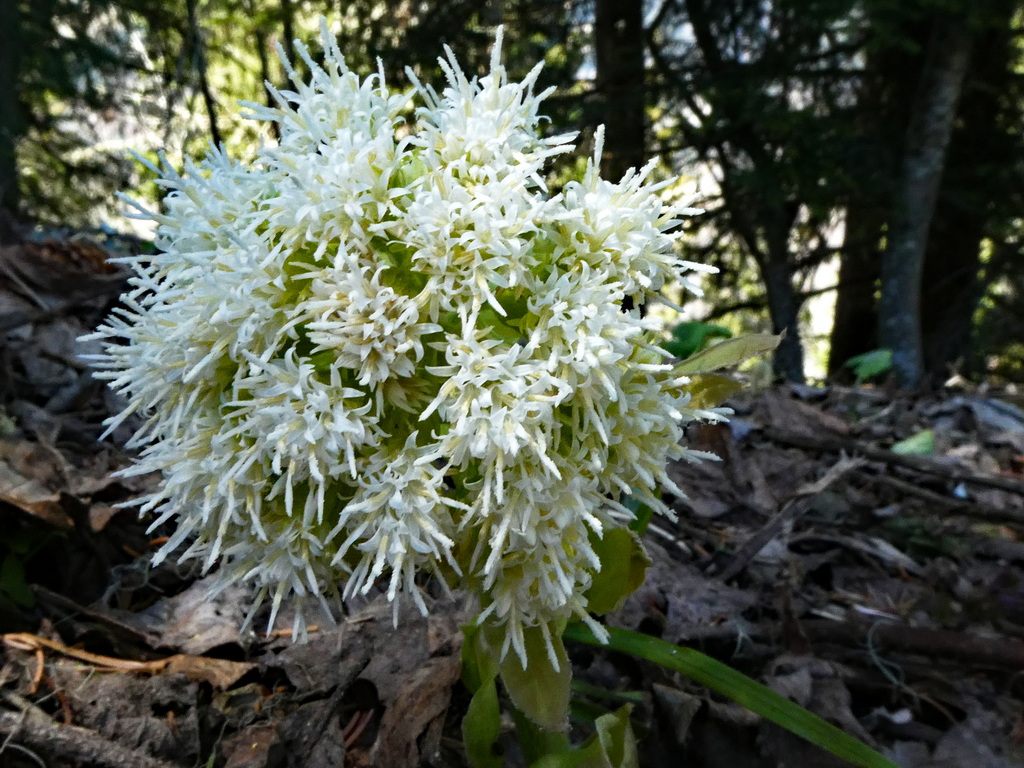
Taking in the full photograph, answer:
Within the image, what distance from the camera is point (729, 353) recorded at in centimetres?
163

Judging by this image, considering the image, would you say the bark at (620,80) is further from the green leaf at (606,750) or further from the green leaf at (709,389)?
the green leaf at (606,750)

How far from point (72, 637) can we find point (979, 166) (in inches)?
259

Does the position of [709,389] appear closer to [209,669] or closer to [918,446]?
[209,669]

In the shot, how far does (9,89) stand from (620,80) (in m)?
4.24

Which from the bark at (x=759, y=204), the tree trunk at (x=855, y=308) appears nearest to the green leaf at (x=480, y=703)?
the bark at (x=759, y=204)

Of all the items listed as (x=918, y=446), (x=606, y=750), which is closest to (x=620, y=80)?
(x=918, y=446)

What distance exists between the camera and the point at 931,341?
7.14 metres

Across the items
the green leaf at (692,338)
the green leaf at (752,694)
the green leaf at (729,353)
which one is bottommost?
the green leaf at (752,694)

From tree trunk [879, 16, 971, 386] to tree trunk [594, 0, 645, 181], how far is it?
6.22 feet

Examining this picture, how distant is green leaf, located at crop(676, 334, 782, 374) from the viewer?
160 cm

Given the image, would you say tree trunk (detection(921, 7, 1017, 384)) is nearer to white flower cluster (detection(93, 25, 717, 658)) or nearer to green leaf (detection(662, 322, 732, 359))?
green leaf (detection(662, 322, 732, 359))

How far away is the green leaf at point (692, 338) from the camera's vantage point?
2891 millimetres

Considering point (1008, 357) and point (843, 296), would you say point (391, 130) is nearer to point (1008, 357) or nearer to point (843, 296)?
point (843, 296)

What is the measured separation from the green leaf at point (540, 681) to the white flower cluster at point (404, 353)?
117 mm
